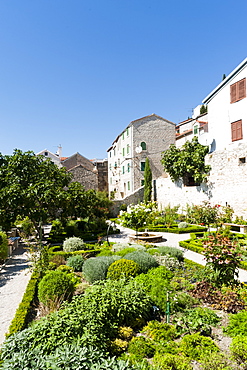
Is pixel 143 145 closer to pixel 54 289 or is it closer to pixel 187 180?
pixel 187 180

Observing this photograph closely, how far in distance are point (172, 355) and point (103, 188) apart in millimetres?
36630

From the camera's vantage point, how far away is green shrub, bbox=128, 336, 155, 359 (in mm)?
4414

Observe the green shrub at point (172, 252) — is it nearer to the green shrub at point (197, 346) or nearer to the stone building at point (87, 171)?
the green shrub at point (197, 346)

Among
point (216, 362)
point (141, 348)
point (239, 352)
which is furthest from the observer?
point (141, 348)

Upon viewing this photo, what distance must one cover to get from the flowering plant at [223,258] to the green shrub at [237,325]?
109 centimetres

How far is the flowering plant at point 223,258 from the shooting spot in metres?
6.38

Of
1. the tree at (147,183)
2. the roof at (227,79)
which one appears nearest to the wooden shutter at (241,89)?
the roof at (227,79)

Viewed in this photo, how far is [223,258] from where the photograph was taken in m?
6.38

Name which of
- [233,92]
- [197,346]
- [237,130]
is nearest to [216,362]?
[197,346]

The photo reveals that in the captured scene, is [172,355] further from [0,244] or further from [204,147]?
[204,147]

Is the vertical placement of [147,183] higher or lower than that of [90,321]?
higher

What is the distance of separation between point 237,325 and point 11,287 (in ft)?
22.8

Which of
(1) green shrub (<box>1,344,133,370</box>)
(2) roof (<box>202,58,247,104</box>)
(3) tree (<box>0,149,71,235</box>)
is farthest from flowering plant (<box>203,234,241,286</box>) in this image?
(2) roof (<box>202,58,247,104</box>)

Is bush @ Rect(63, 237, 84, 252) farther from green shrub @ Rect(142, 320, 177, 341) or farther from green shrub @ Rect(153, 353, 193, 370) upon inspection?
green shrub @ Rect(153, 353, 193, 370)
